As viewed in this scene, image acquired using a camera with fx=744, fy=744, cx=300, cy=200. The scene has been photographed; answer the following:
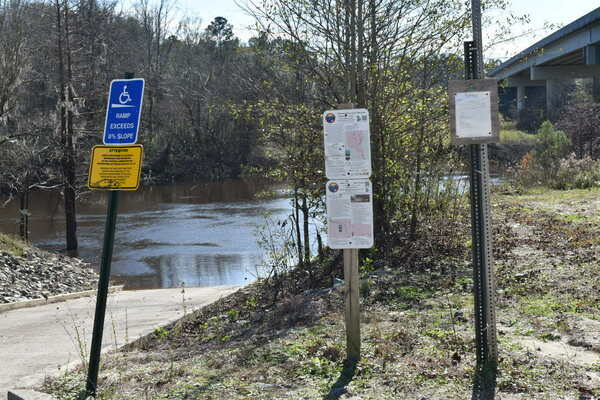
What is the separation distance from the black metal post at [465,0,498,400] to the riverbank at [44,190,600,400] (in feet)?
0.83

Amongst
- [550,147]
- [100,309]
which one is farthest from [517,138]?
[100,309]

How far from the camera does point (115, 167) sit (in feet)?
19.5

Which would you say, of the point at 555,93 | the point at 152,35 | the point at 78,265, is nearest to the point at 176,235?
the point at 78,265

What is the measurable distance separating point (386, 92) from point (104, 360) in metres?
6.44

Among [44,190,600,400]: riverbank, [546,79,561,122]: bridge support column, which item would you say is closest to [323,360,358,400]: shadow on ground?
[44,190,600,400]: riverbank

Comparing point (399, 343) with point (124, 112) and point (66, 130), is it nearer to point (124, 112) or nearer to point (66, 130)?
point (124, 112)

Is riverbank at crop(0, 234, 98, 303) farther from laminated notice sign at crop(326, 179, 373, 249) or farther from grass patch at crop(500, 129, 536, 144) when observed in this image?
grass patch at crop(500, 129, 536, 144)

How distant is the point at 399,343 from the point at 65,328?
452 centimetres

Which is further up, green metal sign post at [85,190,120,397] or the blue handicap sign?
the blue handicap sign

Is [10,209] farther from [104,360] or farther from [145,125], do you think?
[104,360]

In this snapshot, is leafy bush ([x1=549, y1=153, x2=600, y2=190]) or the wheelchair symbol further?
leafy bush ([x1=549, y1=153, x2=600, y2=190])

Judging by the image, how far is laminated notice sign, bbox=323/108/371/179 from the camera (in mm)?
5898

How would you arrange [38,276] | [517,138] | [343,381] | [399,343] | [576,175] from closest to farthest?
[343,381] < [399,343] < [38,276] < [576,175] < [517,138]

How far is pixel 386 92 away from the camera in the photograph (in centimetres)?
1180
